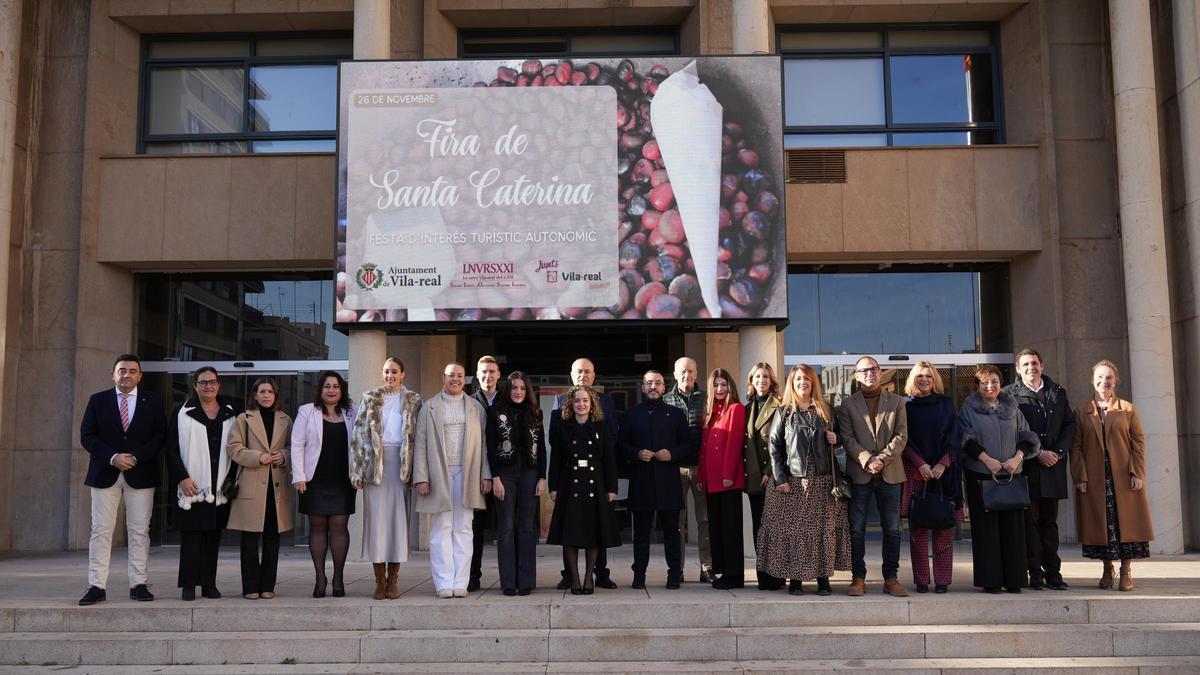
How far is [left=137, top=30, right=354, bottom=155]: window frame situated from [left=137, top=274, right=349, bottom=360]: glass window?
1865 millimetres

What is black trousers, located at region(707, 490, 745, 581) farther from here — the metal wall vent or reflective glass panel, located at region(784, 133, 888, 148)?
reflective glass panel, located at region(784, 133, 888, 148)

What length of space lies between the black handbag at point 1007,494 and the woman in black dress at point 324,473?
4907mm

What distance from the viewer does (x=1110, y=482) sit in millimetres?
7910

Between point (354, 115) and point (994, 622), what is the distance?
850 cm

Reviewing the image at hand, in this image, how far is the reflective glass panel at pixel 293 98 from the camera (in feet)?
44.8

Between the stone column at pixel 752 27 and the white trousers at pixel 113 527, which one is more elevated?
the stone column at pixel 752 27

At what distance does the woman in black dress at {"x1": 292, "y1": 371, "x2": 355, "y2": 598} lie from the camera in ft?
25.5

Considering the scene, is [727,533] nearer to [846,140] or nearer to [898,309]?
[898,309]

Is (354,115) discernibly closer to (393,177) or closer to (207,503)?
(393,177)

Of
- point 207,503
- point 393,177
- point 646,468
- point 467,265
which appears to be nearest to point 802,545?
point 646,468

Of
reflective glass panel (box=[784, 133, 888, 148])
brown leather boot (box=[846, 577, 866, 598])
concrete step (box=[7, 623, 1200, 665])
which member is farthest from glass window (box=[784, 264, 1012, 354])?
concrete step (box=[7, 623, 1200, 665])

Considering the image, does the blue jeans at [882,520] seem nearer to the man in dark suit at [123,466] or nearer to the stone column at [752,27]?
the man in dark suit at [123,466]

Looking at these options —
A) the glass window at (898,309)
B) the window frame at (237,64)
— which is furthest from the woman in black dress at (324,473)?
the glass window at (898,309)

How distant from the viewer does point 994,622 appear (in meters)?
7.07
